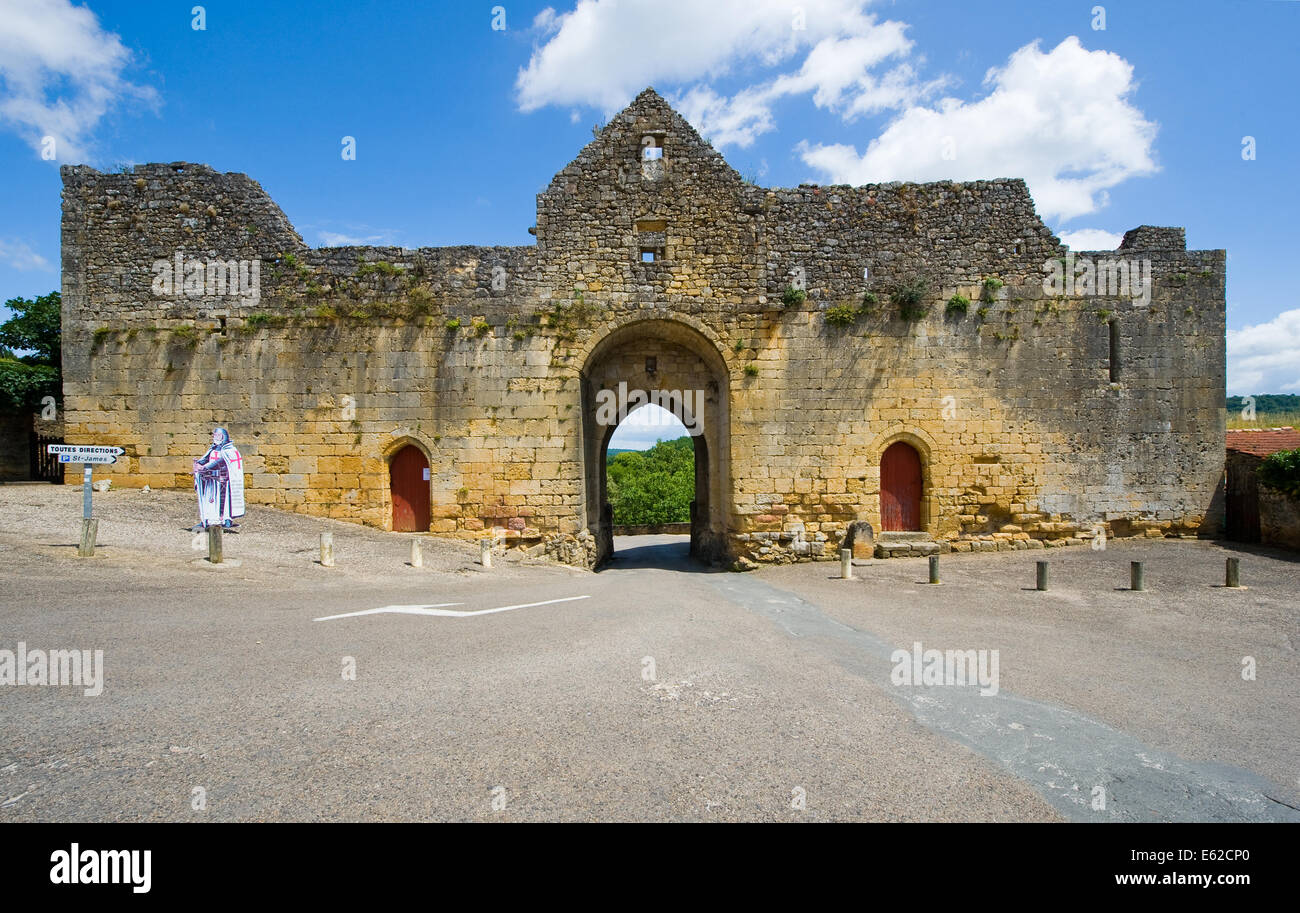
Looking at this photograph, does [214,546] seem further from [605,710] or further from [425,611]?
[605,710]

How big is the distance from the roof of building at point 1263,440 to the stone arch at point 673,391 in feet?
38.2

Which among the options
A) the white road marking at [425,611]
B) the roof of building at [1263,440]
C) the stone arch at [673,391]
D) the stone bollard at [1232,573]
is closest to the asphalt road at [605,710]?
the white road marking at [425,611]

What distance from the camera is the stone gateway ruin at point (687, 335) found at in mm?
14039

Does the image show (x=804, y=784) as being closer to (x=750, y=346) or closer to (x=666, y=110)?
(x=750, y=346)

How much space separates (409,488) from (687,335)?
7132 millimetres

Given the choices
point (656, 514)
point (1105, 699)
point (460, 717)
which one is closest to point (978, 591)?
point (1105, 699)

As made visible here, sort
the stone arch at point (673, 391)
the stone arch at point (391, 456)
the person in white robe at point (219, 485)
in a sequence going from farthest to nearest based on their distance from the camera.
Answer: the stone arch at point (673, 391) → the stone arch at point (391, 456) → the person in white robe at point (219, 485)

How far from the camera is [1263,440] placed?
14.9 metres

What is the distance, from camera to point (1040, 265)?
47.3 feet

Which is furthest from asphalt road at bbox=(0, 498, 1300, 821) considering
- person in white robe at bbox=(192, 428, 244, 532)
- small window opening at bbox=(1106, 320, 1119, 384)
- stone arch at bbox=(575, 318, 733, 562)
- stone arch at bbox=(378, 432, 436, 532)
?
small window opening at bbox=(1106, 320, 1119, 384)

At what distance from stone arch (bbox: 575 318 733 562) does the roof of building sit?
11.7 metres

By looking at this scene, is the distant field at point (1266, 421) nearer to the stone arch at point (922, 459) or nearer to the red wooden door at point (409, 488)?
the stone arch at point (922, 459)

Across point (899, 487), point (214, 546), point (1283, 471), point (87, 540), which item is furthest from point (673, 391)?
point (1283, 471)

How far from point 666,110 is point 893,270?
6163 millimetres
